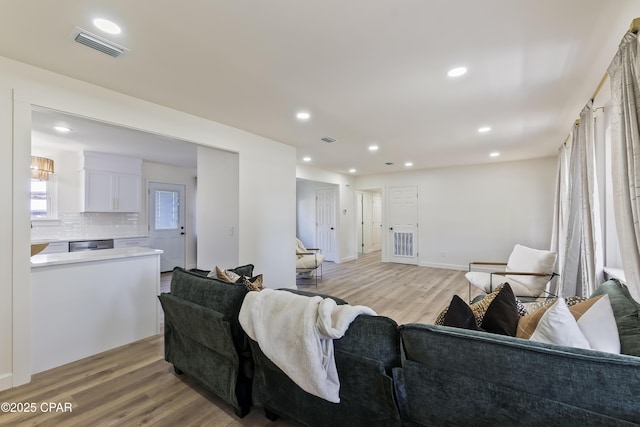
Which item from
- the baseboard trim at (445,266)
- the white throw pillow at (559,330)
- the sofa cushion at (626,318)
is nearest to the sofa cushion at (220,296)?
the white throw pillow at (559,330)

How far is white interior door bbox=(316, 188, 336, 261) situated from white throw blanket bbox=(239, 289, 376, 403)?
20.7ft

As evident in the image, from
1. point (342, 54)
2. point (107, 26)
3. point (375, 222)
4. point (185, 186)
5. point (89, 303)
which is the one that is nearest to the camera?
point (107, 26)

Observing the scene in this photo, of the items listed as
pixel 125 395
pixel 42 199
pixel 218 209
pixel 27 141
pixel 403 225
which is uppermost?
pixel 27 141

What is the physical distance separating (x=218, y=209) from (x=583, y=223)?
14.2 feet

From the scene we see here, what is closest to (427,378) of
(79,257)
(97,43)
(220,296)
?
(220,296)

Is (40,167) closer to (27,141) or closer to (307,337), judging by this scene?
(27,141)

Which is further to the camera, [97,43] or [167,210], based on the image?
[167,210]

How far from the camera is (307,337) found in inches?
53.6

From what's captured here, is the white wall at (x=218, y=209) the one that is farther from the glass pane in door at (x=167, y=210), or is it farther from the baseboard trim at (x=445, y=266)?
the baseboard trim at (x=445, y=266)

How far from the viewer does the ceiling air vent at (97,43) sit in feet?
6.16

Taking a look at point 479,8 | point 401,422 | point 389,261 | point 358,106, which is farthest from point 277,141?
point 389,261

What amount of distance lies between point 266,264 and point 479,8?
3779 millimetres

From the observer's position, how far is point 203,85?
8.57 ft

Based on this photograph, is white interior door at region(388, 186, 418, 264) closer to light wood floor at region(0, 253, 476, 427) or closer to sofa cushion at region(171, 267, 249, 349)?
light wood floor at region(0, 253, 476, 427)
